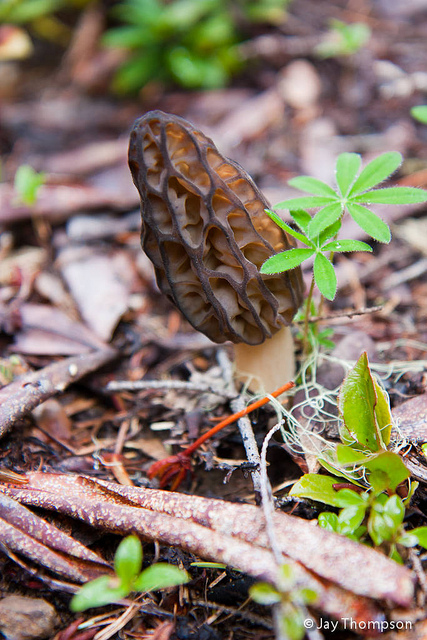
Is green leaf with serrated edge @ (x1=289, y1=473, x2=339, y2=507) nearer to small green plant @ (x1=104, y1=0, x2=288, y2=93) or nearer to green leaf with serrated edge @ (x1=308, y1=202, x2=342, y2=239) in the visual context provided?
green leaf with serrated edge @ (x1=308, y1=202, x2=342, y2=239)

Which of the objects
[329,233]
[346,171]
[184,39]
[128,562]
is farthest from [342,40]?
[128,562]

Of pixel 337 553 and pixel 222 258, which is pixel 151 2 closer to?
pixel 222 258

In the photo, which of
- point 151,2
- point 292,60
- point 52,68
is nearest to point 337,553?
point 292,60

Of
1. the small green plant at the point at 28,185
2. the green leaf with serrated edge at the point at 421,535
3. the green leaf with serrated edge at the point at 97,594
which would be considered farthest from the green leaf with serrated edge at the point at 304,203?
the small green plant at the point at 28,185

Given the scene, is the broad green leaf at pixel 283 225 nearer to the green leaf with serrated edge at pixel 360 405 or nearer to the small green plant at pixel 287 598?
the green leaf with serrated edge at pixel 360 405

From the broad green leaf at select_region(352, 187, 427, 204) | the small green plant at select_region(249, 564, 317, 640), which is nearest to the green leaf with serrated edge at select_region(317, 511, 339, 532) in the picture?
the small green plant at select_region(249, 564, 317, 640)
